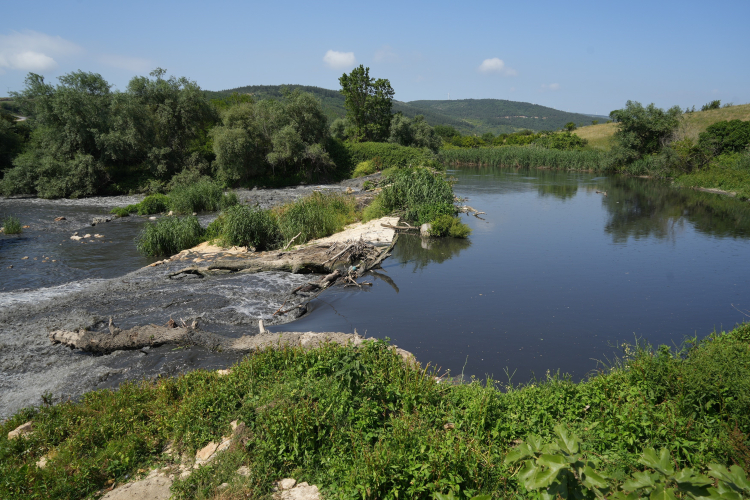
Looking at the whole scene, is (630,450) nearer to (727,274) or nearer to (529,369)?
(529,369)

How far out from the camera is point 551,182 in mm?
36875

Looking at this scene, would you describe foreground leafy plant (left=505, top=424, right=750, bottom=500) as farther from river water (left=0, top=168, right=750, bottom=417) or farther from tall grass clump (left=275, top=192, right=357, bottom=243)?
tall grass clump (left=275, top=192, right=357, bottom=243)

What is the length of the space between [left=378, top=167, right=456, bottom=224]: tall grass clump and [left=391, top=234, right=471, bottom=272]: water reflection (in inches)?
54.4

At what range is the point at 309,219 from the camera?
51.2 ft

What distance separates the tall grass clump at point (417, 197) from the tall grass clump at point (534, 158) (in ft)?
110

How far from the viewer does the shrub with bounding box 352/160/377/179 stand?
126 feet

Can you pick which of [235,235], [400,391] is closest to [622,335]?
[400,391]

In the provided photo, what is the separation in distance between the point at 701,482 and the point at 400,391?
3669 millimetres

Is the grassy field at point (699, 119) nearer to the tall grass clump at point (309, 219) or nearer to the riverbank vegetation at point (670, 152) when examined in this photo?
the riverbank vegetation at point (670, 152)

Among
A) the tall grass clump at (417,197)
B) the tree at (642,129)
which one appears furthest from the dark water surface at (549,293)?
the tree at (642,129)

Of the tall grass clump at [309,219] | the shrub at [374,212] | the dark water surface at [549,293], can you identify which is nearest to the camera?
the dark water surface at [549,293]

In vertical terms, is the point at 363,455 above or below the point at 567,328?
above

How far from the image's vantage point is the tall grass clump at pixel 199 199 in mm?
22000

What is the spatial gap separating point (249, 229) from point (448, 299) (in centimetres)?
794
